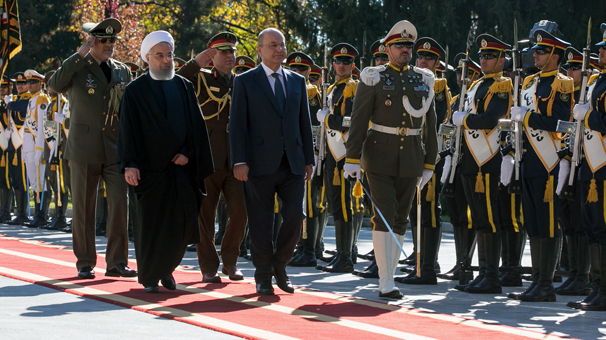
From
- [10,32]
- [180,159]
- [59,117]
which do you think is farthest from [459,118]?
[59,117]

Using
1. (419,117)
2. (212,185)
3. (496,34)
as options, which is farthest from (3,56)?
(496,34)

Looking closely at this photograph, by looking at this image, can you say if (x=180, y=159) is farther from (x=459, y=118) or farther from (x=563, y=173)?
(x=563, y=173)

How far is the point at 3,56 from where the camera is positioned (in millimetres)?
10305

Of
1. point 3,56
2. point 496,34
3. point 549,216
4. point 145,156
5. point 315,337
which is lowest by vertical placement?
point 315,337

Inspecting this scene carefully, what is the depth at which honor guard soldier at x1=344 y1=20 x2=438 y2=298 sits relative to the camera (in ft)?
28.1

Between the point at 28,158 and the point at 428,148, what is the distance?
936 cm

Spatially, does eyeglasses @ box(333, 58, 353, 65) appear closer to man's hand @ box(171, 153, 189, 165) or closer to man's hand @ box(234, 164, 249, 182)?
man's hand @ box(234, 164, 249, 182)

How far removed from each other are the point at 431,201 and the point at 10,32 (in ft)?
14.6

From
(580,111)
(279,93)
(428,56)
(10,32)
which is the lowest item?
(580,111)

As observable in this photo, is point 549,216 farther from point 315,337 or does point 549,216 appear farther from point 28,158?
point 28,158

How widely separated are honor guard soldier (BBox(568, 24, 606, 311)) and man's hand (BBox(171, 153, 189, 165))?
10.3 ft

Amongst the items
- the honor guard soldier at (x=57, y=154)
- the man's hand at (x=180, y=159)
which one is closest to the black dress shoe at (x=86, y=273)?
the man's hand at (x=180, y=159)

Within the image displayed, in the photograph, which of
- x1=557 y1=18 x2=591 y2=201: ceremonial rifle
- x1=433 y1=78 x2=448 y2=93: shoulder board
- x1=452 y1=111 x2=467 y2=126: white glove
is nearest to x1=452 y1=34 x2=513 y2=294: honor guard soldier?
x1=452 y1=111 x2=467 y2=126: white glove

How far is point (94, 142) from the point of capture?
9359 millimetres
